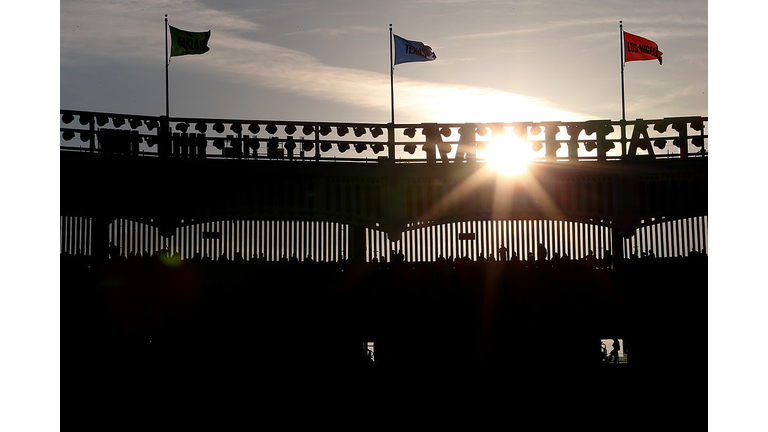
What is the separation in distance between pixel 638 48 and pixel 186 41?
21.2 metres

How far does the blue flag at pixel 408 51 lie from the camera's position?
143 feet

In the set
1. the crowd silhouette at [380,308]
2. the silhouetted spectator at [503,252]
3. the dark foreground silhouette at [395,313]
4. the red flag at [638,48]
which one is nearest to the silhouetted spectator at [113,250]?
the crowd silhouette at [380,308]

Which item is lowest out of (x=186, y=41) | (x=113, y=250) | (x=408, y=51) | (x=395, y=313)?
(x=395, y=313)

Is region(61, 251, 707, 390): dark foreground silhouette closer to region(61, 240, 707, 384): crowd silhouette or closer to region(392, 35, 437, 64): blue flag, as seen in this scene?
region(61, 240, 707, 384): crowd silhouette

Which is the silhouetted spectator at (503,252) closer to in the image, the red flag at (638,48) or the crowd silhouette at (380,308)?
the crowd silhouette at (380,308)

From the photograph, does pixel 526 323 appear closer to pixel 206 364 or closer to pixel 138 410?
pixel 206 364

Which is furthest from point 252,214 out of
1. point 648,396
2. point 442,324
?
point 648,396

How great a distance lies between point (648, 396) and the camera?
97.3 ft

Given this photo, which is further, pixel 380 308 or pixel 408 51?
pixel 408 51

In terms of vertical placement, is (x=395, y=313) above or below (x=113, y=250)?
below

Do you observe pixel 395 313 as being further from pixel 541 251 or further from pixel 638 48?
pixel 638 48

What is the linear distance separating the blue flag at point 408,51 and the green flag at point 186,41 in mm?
8815

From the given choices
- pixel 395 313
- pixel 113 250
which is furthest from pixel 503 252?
pixel 113 250

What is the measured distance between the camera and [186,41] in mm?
42656
